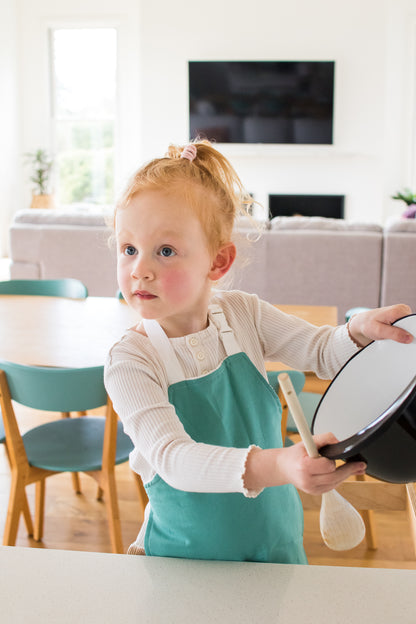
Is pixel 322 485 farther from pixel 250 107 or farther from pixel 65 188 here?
pixel 65 188

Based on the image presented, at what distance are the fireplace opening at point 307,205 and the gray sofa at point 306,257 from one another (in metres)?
3.88

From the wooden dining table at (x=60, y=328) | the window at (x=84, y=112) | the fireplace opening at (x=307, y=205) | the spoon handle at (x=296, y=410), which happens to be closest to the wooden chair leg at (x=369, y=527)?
the wooden dining table at (x=60, y=328)

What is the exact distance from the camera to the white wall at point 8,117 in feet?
25.7

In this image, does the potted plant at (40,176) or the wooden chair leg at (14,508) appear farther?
the potted plant at (40,176)

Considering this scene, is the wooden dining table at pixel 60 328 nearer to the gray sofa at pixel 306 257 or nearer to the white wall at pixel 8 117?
the gray sofa at pixel 306 257

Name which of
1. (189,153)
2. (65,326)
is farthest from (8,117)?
(189,153)

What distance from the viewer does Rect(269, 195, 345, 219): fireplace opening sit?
25.3 ft

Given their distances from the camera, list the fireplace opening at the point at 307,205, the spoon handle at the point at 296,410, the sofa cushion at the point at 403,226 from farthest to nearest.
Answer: the fireplace opening at the point at 307,205 < the sofa cushion at the point at 403,226 < the spoon handle at the point at 296,410

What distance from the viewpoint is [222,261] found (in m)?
0.92

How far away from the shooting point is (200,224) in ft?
2.76

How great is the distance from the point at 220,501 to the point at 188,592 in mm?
183

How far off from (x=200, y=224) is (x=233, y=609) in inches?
16.8

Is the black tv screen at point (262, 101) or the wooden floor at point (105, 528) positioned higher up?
the black tv screen at point (262, 101)

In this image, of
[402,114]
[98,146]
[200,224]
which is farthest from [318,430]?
[98,146]
